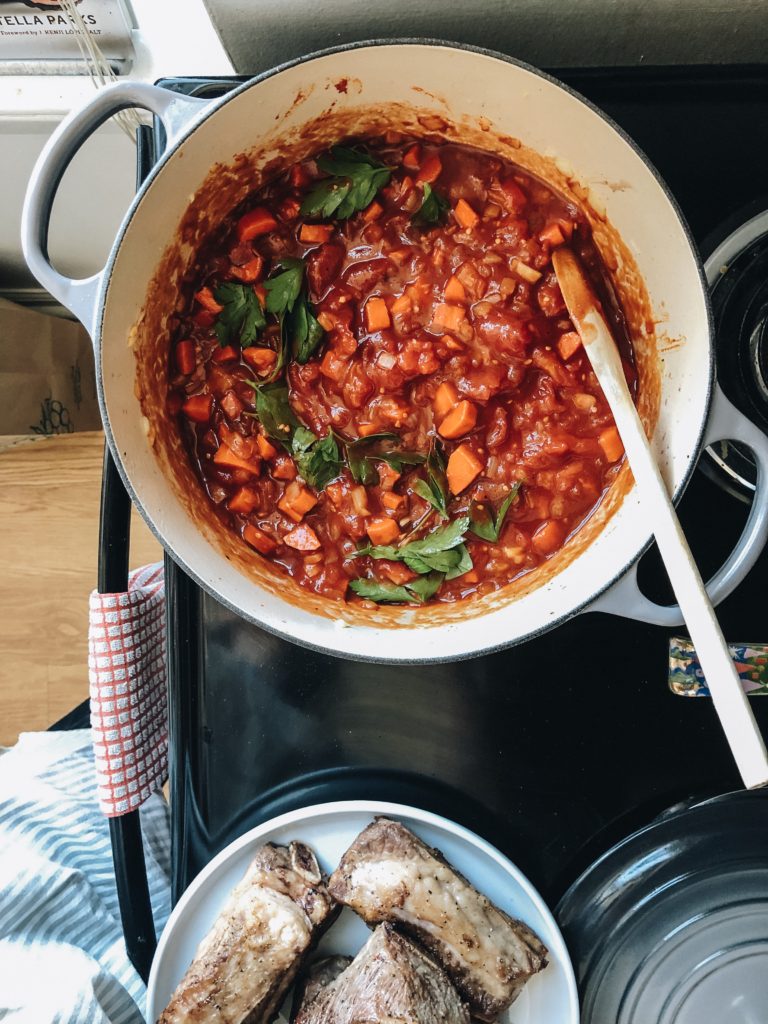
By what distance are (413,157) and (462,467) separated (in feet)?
1.91

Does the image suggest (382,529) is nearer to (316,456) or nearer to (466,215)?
(316,456)

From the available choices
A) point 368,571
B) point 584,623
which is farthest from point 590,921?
point 368,571

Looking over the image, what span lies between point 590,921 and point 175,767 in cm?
83

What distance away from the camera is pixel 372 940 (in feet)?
5.02

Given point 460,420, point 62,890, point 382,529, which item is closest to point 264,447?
point 382,529

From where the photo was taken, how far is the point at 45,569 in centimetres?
265

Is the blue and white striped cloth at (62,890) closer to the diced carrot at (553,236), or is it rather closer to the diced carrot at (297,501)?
the diced carrot at (297,501)

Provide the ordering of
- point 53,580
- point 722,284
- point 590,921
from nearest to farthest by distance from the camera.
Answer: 1. point 722,284
2. point 590,921
3. point 53,580

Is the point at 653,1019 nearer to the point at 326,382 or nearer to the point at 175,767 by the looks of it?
the point at 175,767

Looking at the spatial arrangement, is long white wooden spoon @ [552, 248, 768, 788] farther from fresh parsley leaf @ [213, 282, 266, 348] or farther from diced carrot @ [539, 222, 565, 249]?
fresh parsley leaf @ [213, 282, 266, 348]

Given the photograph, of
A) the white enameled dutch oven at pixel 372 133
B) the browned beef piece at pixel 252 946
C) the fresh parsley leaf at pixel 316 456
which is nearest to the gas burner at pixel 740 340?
the white enameled dutch oven at pixel 372 133

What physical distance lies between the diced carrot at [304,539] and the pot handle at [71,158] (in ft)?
1.75

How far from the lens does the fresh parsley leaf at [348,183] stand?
1559 millimetres

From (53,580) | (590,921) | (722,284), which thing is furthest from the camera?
(53,580)
